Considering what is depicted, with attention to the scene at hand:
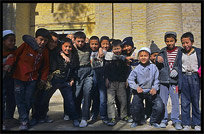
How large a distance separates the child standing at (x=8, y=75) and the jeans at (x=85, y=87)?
50.3 inches

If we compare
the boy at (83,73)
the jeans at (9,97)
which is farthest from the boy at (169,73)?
the jeans at (9,97)

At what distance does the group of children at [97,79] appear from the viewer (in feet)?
12.1

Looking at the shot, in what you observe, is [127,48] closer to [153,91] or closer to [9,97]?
[153,91]

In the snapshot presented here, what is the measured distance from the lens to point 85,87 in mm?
4082

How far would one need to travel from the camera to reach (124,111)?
167 inches

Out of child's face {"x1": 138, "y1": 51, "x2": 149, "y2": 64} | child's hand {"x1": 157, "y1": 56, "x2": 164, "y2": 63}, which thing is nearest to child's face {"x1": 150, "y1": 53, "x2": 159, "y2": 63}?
child's hand {"x1": 157, "y1": 56, "x2": 164, "y2": 63}

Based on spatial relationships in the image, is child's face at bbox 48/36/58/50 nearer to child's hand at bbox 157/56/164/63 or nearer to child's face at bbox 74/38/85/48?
child's face at bbox 74/38/85/48

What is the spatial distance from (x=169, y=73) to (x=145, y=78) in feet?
1.73

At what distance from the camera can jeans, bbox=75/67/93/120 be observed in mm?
4031

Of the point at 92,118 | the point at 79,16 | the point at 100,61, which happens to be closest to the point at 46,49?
the point at 100,61

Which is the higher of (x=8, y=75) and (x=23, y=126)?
(x=8, y=75)

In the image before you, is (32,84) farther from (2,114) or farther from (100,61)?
(100,61)

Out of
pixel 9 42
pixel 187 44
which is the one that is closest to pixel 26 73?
pixel 9 42

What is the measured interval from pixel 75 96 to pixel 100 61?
2.95 ft
